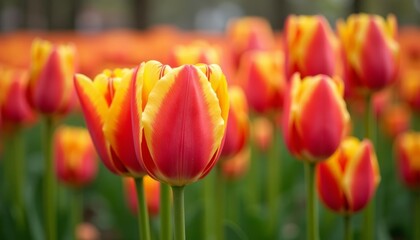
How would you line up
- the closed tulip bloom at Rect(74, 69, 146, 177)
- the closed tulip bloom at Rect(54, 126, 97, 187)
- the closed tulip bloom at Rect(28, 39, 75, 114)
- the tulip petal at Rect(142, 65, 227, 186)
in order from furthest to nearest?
the closed tulip bloom at Rect(54, 126, 97, 187) → the closed tulip bloom at Rect(28, 39, 75, 114) → the closed tulip bloom at Rect(74, 69, 146, 177) → the tulip petal at Rect(142, 65, 227, 186)

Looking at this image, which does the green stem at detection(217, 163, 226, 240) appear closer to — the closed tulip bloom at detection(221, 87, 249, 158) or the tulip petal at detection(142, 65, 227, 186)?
the closed tulip bloom at detection(221, 87, 249, 158)

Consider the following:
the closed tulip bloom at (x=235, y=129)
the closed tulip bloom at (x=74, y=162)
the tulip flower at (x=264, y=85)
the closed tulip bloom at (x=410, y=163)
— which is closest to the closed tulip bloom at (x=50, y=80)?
the closed tulip bloom at (x=235, y=129)

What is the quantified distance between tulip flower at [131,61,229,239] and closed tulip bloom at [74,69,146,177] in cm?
6

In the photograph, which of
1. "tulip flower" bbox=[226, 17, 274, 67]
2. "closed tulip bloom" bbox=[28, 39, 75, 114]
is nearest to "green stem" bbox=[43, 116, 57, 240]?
"closed tulip bloom" bbox=[28, 39, 75, 114]

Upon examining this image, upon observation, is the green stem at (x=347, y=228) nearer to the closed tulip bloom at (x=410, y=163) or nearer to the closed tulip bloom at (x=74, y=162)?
the closed tulip bloom at (x=410, y=163)

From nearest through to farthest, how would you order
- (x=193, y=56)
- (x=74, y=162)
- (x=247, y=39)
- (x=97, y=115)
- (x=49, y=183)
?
1. (x=97, y=115)
2. (x=193, y=56)
3. (x=49, y=183)
4. (x=74, y=162)
5. (x=247, y=39)

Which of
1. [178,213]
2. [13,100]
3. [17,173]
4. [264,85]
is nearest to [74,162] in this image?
[17,173]

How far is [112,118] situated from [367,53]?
0.69 meters

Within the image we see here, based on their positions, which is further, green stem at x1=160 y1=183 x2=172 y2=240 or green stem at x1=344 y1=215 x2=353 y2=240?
green stem at x1=344 y1=215 x2=353 y2=240

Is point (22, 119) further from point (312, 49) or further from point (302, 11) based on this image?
point (302, 11)

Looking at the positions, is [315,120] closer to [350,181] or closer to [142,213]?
[350,181]

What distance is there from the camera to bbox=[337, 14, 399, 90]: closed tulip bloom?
1455mm

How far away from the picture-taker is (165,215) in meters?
1.09

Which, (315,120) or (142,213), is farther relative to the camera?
(315,120)
